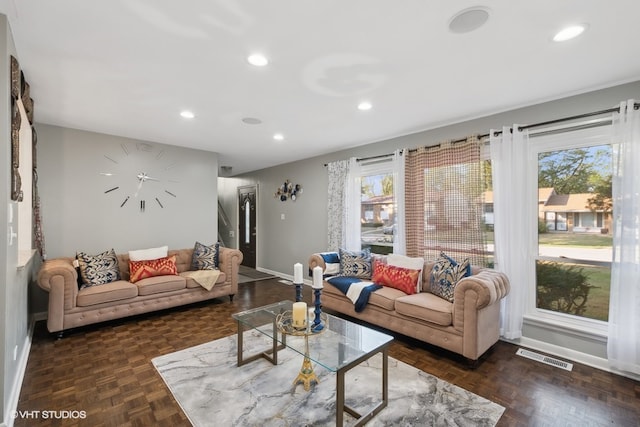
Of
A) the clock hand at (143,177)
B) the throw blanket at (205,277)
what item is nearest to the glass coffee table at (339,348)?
the throw blanket at (205,277)

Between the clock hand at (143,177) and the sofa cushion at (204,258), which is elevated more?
the clock hand at (143,177)

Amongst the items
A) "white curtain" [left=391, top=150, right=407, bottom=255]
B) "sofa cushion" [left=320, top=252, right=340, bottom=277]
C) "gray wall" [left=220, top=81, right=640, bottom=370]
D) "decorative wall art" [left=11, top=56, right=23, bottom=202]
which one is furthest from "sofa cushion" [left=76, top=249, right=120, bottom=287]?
"white curtain" [left=391, top=150, right=407, bottom=255]

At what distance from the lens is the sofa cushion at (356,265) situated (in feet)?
12.9

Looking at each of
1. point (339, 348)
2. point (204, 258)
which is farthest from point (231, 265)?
point (339, 348)

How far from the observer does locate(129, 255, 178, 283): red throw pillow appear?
3.88 meters

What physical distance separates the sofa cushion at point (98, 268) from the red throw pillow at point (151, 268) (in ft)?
0.60

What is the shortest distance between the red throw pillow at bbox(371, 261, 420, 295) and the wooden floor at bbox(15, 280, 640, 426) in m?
0.55

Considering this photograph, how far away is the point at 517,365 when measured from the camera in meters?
2.67

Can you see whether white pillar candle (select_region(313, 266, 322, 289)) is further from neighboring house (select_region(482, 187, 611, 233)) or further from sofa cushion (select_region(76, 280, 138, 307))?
sofa cushion (select_region(76, 280, 138, 307))

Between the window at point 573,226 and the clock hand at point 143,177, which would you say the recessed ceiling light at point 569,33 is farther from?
the clock hand at point 143,177

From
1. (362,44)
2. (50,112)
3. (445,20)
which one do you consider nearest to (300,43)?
(362,44)

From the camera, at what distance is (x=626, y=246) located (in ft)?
8.11

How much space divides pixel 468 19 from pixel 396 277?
2534 mm

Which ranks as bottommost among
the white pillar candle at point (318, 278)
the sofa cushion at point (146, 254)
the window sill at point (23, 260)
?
the sofa cushion at point (146, 254)
